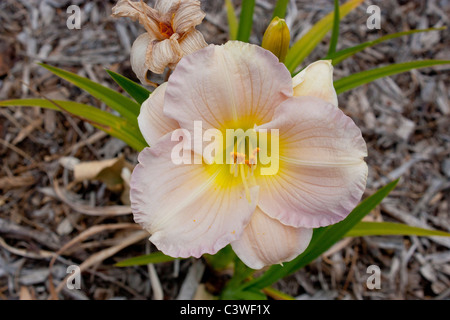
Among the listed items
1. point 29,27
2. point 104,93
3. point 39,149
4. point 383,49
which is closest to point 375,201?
point 104,93

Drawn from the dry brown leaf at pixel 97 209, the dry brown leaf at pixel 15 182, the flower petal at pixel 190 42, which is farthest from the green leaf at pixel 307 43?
the dry brown leaf at pixel 15 182

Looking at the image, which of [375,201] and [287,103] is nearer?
[287,103]

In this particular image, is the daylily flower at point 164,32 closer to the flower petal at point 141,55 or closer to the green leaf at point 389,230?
the flower petal at point 141,55

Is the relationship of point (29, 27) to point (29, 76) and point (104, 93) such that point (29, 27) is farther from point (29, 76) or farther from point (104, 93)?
point (104, 93)

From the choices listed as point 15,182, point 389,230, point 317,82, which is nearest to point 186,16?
point 317,82

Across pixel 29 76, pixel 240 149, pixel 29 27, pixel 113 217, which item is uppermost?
pixel 29 27

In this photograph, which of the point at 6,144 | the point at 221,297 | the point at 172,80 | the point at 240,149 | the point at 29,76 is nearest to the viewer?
the point at 172,80
